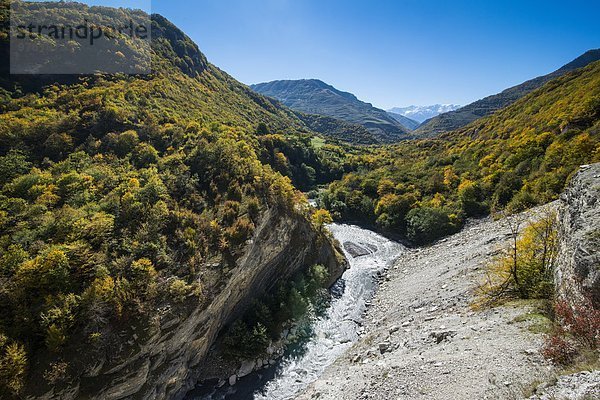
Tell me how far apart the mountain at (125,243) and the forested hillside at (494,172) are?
17557 mm

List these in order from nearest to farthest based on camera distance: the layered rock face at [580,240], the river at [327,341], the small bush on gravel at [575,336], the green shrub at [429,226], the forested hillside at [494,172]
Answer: the small bush on gravel at [575,336] → the layered rock face at [580,240] → the river at [327,341] → the forested hillside at [494,172] → the green shrub at [429,226]

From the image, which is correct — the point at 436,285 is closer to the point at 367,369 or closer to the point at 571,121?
the point at 367,369

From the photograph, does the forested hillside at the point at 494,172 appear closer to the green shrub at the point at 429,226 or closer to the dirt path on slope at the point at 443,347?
the green shrub at the point at 429,226

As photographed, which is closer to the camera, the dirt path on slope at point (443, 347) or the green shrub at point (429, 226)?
the dirt path on slope at point (443, 347)

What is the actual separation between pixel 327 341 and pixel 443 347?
1041 centimetres

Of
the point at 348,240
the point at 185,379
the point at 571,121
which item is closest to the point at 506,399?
the point at 185,379

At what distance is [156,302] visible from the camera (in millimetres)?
14164

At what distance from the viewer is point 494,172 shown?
138 ft

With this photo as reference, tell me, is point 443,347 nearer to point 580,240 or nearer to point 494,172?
point 580,240

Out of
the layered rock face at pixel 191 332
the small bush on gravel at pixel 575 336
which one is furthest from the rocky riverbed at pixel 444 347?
the layered rock face at pixel 191 332

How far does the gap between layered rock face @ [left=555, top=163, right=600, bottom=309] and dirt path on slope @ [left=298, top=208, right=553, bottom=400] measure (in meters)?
2.50

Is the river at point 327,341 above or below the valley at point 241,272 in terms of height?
below

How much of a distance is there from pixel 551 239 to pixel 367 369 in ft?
39.0

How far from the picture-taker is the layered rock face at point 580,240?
8750 millimetres
